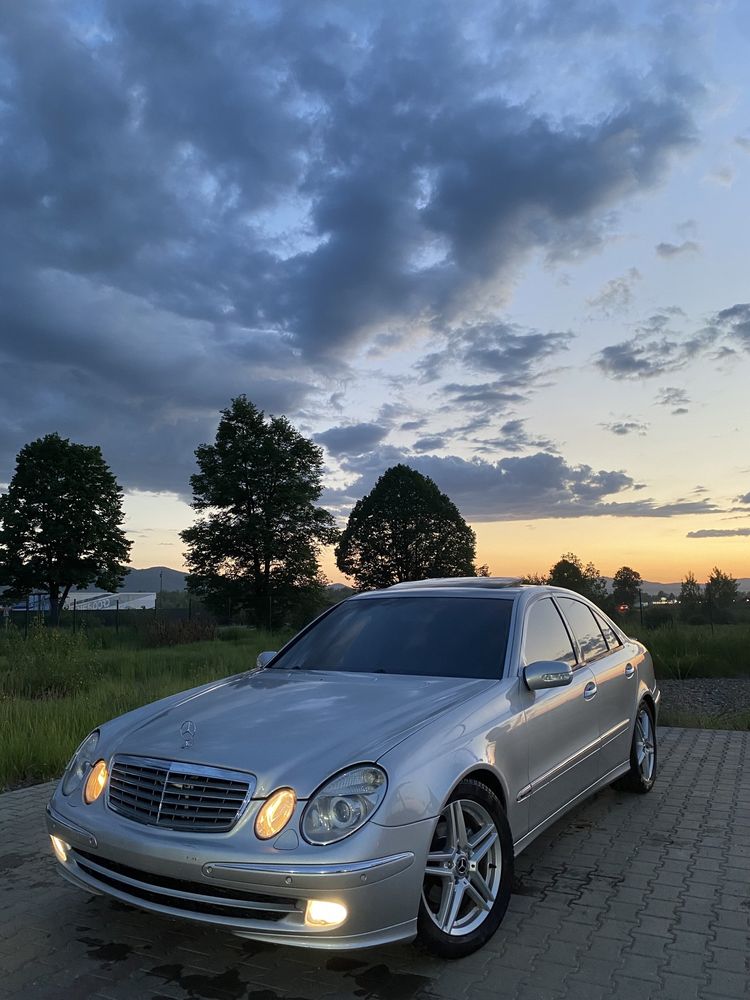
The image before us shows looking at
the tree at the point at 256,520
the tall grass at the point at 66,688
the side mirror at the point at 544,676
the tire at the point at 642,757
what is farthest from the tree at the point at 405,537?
the side mirror at the point at 544,676

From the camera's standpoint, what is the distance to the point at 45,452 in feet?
164

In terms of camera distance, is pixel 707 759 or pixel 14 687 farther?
pixel 14 687

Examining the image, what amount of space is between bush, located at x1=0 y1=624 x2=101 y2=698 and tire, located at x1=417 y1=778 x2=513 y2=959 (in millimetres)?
8823

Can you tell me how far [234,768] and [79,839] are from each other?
79 centimetres

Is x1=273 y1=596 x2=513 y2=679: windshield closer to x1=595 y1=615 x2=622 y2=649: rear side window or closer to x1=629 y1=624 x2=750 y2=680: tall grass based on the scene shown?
x1=595 y1=615 x2=622 y2=649: rear side window

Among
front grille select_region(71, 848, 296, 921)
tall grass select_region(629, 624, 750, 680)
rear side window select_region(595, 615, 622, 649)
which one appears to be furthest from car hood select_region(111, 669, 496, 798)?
tall grass select_region(629, 624, 750, 680)

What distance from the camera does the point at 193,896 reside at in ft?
9.73

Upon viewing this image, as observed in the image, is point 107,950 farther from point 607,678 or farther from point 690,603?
point 690,603

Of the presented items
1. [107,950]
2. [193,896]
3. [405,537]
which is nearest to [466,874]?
[193,896]

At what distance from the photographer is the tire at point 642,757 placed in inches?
232

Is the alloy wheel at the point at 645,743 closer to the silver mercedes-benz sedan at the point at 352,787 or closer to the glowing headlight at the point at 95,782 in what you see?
the silver mercedes-benz sedan at the point at 352,787

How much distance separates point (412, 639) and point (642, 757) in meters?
2.54

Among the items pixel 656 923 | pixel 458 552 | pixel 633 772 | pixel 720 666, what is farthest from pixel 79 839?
pixel 458 552

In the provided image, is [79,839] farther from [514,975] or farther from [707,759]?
[707,759]
